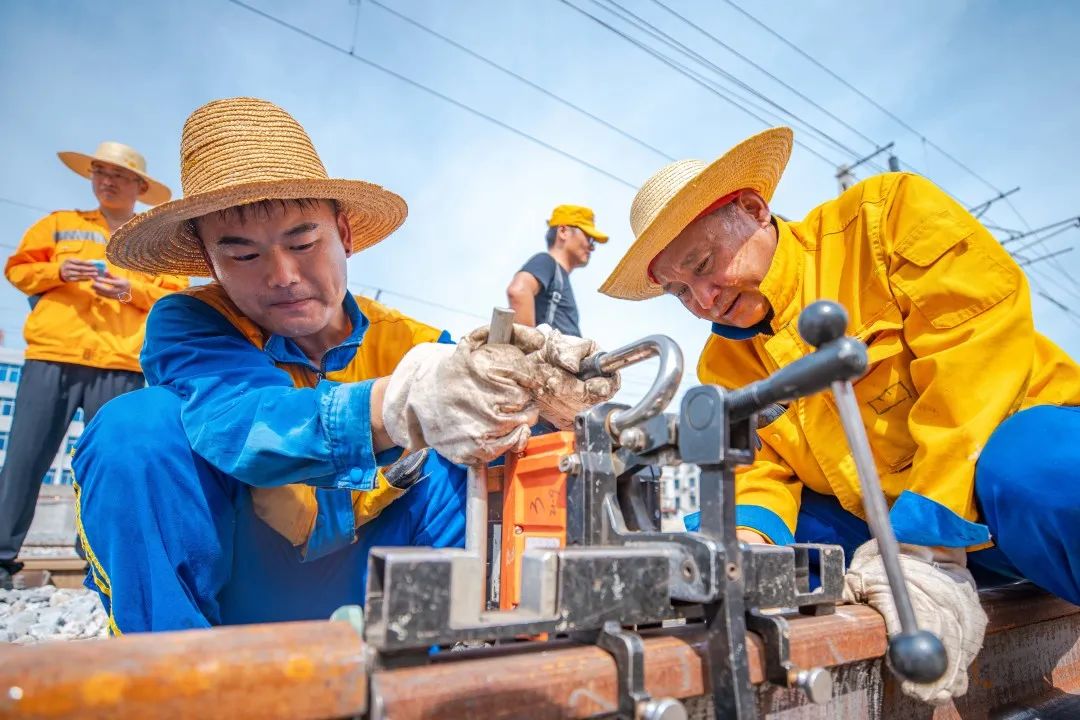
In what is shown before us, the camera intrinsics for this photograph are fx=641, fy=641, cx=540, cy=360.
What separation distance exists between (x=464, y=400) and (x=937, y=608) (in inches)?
37.5

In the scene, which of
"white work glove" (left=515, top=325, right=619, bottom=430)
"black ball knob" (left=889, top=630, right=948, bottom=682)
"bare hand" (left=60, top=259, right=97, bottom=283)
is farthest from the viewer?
"bare hand" (left=60, top=259, right=97, bottom=283)

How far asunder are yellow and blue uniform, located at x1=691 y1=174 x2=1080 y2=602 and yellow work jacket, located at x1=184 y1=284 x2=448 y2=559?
3.54 feet

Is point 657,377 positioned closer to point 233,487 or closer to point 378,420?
point 378,420

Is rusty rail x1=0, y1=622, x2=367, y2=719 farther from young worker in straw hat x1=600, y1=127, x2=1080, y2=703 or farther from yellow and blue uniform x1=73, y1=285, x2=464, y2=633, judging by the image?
young worker in straw hat x1=600, y1=127, x2=1080, y2=703

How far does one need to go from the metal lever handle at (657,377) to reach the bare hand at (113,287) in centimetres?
387

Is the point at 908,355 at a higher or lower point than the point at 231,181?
lower

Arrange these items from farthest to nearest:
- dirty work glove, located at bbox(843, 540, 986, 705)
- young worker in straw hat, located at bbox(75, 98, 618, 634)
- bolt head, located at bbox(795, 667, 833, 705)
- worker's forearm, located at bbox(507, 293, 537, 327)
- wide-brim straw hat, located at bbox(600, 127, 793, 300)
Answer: worker's forearm, located at bbox(507, 293, 537, 327), wide-brim straw hat, located at bbox(600, 127, 793, 300), young worker in straw hat, located at bbox(75, 98, 618, 634), dirty work glove, located at bbox(843, 540, 986, 705), bolt head, located at bbox(795, 667, 833, 705)

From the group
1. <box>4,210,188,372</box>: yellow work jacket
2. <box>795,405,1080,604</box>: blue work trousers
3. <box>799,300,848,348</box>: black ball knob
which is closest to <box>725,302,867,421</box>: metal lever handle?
<box>799,300,848,348</box>: black ball knob

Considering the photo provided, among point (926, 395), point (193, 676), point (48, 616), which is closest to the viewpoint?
point (193, 676)

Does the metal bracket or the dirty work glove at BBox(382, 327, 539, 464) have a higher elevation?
the dirty work glove at BBox(382, 327, 539, 464)

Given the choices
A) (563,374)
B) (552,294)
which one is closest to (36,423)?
(552,294)

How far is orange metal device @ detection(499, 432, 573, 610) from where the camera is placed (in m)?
1.55

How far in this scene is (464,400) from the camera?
4.31 feet

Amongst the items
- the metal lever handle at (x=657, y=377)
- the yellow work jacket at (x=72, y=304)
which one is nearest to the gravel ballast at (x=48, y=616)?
the yellow work jacket at (x=72, y=304)
